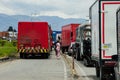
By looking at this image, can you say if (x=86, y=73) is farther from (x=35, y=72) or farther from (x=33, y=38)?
(x=33, y=38)

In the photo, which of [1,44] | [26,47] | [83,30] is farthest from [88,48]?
[1,44]

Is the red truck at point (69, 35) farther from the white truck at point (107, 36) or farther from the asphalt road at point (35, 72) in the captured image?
the white truck at point (107, 36)

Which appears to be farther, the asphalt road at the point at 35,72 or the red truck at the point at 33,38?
the red truck at the point at 33,38

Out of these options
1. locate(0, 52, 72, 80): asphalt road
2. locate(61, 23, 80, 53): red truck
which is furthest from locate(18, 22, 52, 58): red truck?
locate(0, 52, 72, 80): asphalt road

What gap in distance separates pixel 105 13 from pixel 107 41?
1089 mm

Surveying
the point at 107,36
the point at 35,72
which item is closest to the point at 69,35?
the point at 35,72

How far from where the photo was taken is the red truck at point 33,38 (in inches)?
1662

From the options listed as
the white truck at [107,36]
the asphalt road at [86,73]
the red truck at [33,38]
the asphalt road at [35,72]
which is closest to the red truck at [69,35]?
the red truck at [33,38]

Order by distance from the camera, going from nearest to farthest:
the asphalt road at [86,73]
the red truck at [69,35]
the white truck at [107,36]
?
1. the white truck at [107,36]
2. the asphalt road at [86,73]
3. the red truck at [69,35]

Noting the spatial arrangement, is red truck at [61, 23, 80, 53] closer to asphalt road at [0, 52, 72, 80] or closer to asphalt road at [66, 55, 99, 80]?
asphalt road at [0, 52, 72, 80]

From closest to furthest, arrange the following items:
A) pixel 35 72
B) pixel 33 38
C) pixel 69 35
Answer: pixel 35 72 → pixel 33 38 → pixel 69 35

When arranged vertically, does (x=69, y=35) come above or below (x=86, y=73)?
above

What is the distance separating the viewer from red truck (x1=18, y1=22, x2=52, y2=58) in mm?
42219

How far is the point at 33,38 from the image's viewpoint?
42.3m
